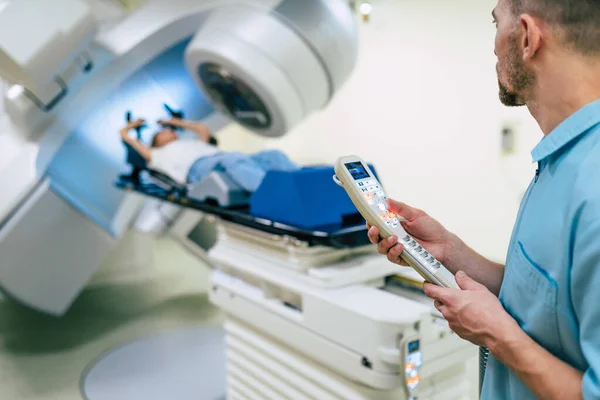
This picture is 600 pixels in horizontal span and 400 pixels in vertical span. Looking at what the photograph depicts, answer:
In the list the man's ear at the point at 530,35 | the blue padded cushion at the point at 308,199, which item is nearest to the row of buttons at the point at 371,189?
the man's ear at the point at 530,35

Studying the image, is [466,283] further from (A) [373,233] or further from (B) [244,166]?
(B) [244,166]

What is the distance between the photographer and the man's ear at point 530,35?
0.59m

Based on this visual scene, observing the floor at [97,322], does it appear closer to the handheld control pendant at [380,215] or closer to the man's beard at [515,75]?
the handheld control pendant at [380,215]

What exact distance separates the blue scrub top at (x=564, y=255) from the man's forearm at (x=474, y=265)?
0.18 m

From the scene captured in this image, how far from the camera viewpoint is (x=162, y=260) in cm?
387

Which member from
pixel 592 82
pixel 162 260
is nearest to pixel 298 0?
pixel 592 82

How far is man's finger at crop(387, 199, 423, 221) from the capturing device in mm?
860

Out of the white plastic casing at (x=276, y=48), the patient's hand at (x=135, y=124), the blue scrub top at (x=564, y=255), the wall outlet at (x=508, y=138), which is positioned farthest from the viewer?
the wall outlet at (x=508, y=138)

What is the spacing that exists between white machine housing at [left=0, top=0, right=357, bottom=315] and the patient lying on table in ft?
0.71

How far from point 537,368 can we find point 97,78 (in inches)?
90.1

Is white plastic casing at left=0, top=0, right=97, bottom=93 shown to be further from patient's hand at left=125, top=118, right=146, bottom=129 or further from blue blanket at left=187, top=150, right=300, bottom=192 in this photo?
blue blanket at left=187, top=150, right=300, bottom=192

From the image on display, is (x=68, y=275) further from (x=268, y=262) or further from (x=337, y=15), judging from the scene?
(x=337, y=15)

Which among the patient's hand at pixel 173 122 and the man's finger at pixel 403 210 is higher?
the patient's hand at pixel 173 122

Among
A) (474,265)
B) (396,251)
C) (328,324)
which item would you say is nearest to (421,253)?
(396,251)
